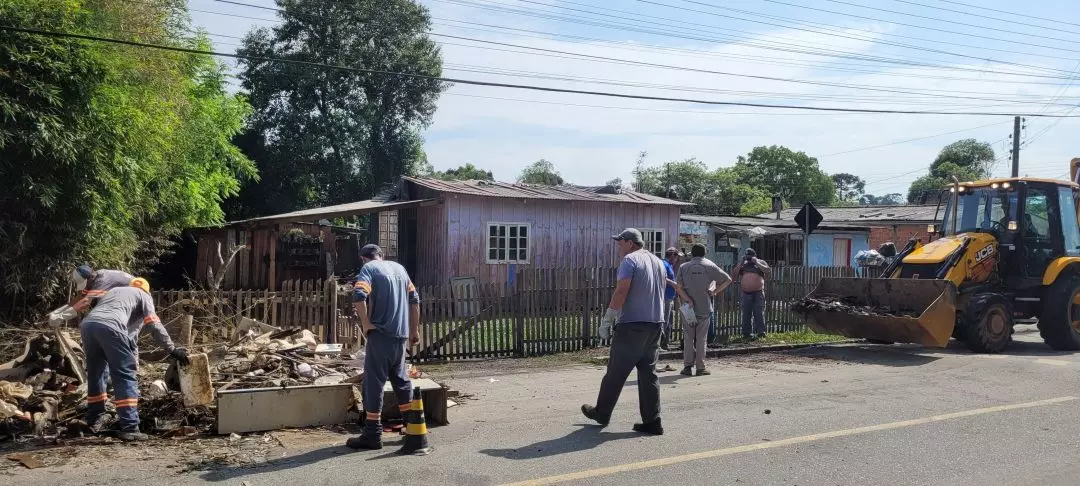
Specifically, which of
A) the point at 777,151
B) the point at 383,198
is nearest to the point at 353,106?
the point at 383,198

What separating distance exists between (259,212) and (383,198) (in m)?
13.2

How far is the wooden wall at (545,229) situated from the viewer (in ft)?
65.1

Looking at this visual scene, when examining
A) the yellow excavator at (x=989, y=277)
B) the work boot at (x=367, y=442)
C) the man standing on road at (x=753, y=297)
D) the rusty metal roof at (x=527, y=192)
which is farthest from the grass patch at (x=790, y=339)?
the work boot at (x=367, y=442)

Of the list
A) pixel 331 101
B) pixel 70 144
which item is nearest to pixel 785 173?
pixel 331 101

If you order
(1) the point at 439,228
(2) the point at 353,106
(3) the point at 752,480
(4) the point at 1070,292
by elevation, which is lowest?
(3) the point at 752,480

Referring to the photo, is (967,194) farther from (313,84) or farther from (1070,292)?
(313,84)

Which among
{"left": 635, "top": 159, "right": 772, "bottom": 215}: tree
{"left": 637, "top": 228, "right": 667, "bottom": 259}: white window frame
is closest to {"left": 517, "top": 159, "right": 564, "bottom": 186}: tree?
{"left": 635, "top": 159, "right": 772, "bottom": 215}: tree

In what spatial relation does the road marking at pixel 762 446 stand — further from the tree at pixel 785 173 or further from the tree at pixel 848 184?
the tree at pixel 848 184

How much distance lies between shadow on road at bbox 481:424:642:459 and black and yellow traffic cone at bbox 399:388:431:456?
47 centimetres

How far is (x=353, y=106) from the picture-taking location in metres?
A: 34.1

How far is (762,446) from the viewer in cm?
643

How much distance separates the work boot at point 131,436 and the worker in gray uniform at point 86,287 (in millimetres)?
1163

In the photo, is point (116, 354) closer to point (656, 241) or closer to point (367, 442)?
point (367, 442)

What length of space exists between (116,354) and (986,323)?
11.4 meters
